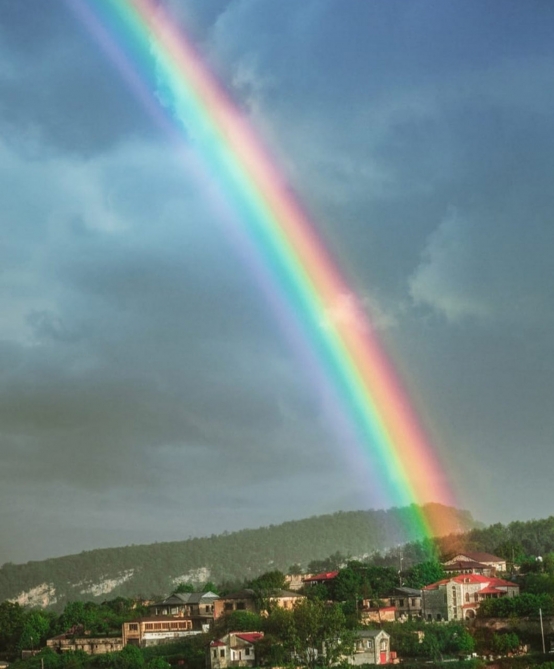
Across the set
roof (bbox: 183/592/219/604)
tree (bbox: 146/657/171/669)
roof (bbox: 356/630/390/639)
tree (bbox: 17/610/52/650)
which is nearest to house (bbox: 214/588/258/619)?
roof (bbox: 183/592/219/604)

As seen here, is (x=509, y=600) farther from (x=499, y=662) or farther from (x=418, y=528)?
(x=418, y=528)

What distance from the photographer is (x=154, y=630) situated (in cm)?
8638

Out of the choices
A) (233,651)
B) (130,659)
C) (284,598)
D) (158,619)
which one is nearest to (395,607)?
(284,598)

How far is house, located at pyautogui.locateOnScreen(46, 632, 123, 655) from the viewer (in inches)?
3290

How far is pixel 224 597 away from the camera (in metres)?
94.6

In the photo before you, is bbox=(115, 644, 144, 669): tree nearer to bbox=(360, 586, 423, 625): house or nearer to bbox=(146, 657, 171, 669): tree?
bbox=(146, 657, 171, 669): tree

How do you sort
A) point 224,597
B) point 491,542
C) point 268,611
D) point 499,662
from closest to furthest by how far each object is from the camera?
point 499,662, point 268,611, point 224,597, point 491,542

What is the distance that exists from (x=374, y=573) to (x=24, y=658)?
107 ft

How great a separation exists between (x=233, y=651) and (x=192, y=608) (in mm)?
22934

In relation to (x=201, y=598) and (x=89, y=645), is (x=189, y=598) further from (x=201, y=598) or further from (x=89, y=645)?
(x=89, y=645)

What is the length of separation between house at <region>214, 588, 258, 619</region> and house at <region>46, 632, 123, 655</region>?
32.0ft

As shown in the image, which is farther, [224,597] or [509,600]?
[224,597]

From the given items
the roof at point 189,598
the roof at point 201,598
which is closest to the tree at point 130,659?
the roof at point 201,598

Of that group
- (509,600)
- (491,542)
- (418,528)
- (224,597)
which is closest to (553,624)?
(509,600)
